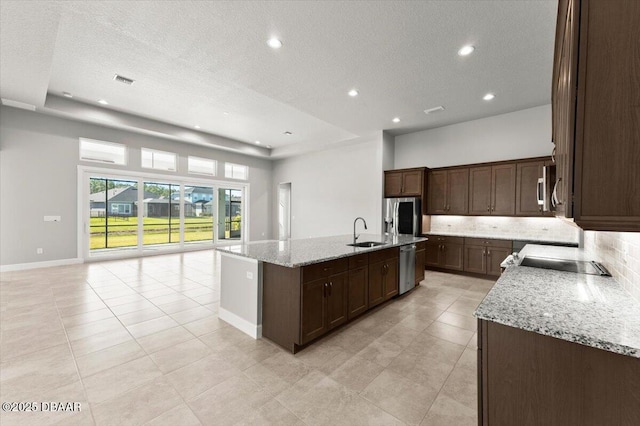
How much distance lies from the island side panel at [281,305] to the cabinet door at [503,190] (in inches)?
188

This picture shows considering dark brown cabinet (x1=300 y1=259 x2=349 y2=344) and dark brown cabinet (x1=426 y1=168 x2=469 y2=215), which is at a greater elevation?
dark brown cabinet (x1=426 y1=168 x2=469 y2=215)

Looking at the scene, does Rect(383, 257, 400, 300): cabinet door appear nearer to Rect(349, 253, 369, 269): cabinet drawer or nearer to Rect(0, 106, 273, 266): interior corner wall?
Rect(349, 253, 369, 269): cabinet drawer

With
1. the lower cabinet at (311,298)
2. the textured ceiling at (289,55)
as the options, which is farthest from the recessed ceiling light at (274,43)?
the lower cabinet at (311,298)

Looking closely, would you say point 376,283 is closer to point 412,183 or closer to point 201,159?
point 412,183

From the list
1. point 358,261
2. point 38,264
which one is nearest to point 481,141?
point 358,261

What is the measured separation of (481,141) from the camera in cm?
573

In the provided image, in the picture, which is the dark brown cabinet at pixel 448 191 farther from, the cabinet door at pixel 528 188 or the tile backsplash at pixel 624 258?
the tile backsplash at pixel 624 258

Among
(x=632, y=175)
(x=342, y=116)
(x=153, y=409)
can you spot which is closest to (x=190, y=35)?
(x=342, y=116)

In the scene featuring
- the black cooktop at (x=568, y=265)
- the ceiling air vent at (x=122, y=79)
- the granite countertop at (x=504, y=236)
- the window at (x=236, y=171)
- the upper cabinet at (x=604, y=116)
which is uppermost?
the ceiling air vent at (x=122, y=79)

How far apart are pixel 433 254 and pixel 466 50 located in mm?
4012

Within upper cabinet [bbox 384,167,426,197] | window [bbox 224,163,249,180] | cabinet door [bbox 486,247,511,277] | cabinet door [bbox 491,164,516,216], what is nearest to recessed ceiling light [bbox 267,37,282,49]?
upper cabinet [bbox 384,167,426,197]

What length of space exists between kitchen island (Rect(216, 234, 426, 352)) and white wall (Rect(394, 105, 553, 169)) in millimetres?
3960

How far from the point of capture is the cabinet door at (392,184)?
6453 millimetres

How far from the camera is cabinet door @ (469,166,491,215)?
17.7 feet
